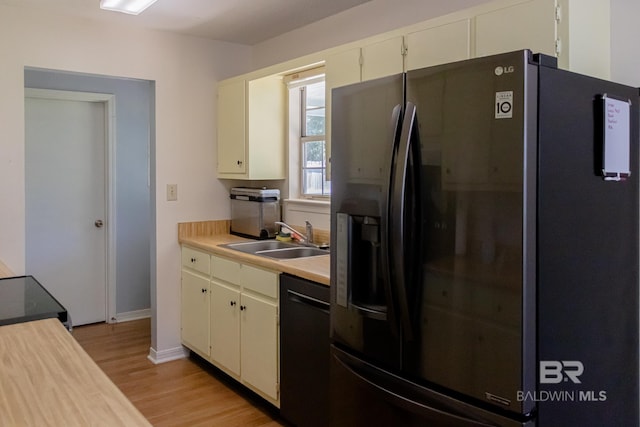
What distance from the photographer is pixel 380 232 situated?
1727mm

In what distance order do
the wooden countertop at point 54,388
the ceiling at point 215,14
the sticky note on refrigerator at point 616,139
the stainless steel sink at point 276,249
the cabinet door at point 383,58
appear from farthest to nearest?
the stainless steel sink at point 276,249
the ceiling at point 215,14
the cabinet door at point 383,58
the sticky note on refrigerator at point 616,139
the wooden countertop at point 54,388

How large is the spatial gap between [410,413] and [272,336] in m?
1.26

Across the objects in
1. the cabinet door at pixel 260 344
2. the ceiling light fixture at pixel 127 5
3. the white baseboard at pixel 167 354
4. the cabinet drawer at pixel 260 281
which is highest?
the ceiling light fixture at pixel 127 5

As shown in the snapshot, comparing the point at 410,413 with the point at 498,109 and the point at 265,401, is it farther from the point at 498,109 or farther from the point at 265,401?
the point at 265,401

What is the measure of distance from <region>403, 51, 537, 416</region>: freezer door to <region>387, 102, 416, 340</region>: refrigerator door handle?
29 mm

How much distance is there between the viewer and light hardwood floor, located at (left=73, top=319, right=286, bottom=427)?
2.89m

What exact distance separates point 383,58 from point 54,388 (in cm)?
187

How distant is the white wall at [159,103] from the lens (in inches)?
122

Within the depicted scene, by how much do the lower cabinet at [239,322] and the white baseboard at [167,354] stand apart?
0.56 feet

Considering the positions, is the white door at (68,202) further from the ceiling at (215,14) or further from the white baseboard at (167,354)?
the ceiling at (215,14)

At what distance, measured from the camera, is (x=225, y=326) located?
3209 mm

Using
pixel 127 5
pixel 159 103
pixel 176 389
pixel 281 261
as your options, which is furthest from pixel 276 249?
pixel 127 5

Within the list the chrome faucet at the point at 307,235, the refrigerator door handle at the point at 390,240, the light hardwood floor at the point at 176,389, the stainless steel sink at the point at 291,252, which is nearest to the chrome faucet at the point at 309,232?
the chrome faucet at the point at 307,235

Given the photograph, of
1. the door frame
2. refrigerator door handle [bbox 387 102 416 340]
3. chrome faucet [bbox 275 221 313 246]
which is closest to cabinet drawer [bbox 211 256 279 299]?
chrome faucet [bbox 275 221 313 246]
